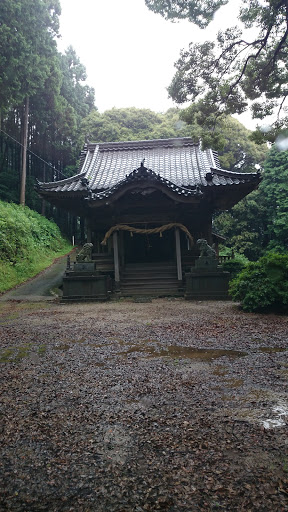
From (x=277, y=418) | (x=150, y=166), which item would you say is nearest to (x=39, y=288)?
(x=150, y=166)

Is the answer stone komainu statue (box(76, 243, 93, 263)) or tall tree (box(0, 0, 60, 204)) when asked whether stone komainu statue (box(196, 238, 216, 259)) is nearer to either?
stone komainu statue (box(76, 243, 93, 263))

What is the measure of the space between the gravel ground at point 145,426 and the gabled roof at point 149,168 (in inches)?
358

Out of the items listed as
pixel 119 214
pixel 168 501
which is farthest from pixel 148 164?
pixel 168 501

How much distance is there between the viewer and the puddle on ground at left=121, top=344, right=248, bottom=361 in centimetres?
409

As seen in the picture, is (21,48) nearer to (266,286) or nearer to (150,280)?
(150,280)

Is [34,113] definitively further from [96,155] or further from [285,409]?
[285,409]

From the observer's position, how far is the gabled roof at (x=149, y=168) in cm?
1281

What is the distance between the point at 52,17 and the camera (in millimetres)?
23281

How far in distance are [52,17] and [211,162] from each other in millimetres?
18468

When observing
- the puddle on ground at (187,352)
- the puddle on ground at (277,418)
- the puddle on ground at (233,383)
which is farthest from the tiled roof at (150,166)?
the puddle on ground at (277,418)

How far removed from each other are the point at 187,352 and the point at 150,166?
13.8m

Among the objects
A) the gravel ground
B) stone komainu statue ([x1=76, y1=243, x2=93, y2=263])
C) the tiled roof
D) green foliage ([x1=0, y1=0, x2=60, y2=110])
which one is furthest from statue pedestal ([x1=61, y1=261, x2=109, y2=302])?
green foliage ([x1=0, y1=0, x2=60, y2=110])

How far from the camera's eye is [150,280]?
508 inches

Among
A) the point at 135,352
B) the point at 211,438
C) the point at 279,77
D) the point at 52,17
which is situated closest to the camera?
the point at 211,438
